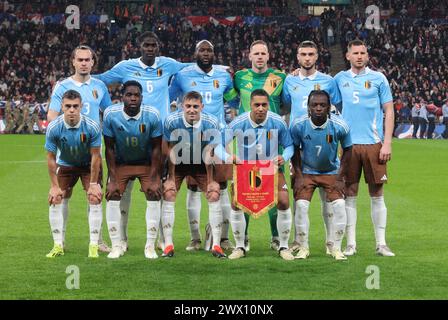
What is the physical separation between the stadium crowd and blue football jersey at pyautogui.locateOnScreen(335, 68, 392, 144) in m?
29.4

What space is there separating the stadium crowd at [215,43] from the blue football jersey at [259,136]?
98.0 ft

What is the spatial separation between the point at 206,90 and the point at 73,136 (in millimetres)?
1626

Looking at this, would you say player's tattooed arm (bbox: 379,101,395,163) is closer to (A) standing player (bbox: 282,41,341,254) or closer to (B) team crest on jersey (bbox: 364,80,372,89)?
(B) team crest on jersey (bbox: 364,80,372,89)

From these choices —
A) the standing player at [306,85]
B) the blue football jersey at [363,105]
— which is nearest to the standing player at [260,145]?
the standing player at [306,85]

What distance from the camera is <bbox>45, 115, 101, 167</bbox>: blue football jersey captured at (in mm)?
9375

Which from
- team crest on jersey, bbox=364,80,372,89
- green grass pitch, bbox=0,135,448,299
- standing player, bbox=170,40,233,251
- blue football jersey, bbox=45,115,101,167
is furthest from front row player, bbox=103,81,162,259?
team crest on jersey, bbox=364,80,372,89

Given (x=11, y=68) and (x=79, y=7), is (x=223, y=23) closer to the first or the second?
(x=79, y=7)

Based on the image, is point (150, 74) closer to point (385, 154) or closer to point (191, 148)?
point (191, 148)

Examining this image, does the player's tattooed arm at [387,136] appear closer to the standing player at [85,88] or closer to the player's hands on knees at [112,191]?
the player's hands on knees at [112,191]

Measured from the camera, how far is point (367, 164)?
9.57 m

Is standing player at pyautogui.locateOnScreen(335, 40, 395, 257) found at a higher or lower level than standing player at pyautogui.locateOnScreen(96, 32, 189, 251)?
lower

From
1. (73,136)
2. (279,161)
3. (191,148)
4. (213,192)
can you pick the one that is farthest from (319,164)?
(73,136)

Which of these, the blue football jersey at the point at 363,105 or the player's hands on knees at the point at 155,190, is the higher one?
the blue football jersey at the point at 363,105

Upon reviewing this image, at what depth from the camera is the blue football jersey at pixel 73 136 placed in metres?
9.38
